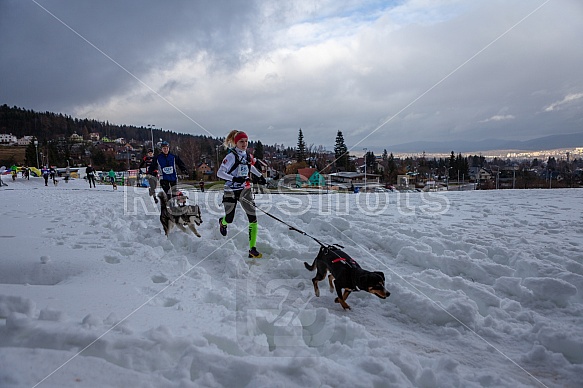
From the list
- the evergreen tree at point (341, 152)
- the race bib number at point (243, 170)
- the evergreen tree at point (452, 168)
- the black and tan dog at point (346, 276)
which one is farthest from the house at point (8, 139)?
the evergreen tree at point (452, 168)

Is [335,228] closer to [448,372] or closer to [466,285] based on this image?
[466,285]

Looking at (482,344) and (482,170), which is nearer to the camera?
(482,344)

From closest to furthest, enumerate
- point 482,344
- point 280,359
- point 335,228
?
point 280,359, point 482,344, point 335,228

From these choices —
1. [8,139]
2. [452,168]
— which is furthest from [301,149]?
[8,139]

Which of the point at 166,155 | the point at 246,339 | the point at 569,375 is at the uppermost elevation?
the point at 166,155

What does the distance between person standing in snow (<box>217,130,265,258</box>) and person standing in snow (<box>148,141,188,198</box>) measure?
2.73 metres

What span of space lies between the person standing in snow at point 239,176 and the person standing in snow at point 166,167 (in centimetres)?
273

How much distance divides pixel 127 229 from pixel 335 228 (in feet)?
18.3

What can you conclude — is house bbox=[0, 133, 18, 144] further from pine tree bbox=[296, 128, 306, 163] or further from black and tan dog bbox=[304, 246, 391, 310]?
black and tan dog bbox=[304, 246, 391, 310]

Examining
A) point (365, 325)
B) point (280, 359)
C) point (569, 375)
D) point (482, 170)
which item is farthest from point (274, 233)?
point (482, 170)

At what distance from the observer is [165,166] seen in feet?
28.1

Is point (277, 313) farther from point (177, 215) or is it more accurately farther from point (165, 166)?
point (165, 166)

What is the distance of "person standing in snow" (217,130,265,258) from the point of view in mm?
6160

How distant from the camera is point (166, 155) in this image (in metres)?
8.59
